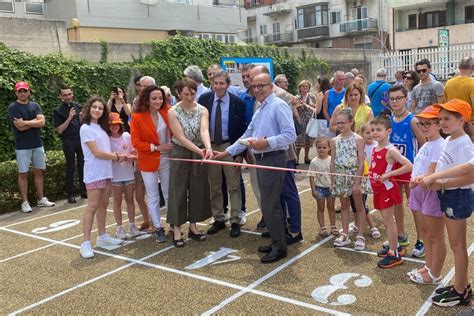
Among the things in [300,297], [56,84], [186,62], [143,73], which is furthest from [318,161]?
[186,62]

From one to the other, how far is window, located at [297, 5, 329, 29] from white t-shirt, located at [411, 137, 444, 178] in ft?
143

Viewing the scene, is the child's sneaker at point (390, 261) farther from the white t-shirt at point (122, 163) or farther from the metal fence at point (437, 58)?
the metal fence at point (437, 58)

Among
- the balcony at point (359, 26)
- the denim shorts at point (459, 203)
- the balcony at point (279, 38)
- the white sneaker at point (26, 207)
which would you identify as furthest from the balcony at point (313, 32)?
the denim shorts at point (459, 203)

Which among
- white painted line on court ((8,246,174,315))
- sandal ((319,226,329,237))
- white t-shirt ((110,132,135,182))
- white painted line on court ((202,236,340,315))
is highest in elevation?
white t-shirt ((110,132,135,182))

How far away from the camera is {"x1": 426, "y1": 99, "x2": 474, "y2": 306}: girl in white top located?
3.39 metres

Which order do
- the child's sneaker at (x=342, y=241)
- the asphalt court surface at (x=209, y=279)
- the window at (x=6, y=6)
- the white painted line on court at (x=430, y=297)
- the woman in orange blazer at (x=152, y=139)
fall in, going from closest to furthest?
1. the white painted line on court at (x=430, y=297)
2. the asphalt court surface at (x=209, y=279)
3. the child's sneaker at (x=342, y=241)
4. the woman in orange blazer at (x=152, y=139)
5. the window at (x=6, y=6)

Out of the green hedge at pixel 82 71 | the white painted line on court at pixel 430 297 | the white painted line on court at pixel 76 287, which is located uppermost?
the green hedge at pixel 82 71

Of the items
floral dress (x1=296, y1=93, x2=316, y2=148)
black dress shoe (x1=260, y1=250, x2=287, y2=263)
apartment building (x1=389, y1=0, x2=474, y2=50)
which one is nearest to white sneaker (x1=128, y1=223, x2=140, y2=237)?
black dress shoe (x1=260, y1=250, x2=287, y2=263)

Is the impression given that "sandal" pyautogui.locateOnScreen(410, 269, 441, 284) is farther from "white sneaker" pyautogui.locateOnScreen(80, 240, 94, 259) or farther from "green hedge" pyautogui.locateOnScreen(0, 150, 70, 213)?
"green hedge" pyautogui.locateOnScreen(0, 150, 70, 213)

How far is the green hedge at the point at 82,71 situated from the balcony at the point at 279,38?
31.8 metres

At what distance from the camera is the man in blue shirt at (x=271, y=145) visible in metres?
4.73

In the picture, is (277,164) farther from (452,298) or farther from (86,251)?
(86,251)

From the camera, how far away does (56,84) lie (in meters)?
11.7

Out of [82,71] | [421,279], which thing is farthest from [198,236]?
[82,71]
